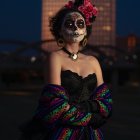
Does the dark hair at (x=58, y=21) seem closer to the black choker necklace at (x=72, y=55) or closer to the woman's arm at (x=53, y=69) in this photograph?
the black choker necklace at (x=72, y=55)

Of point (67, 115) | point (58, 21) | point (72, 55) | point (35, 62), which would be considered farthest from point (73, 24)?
point (35, 62)

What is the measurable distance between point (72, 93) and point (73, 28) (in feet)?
1.77

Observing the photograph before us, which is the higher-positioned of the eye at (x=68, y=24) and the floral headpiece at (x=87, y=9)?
the floral headpiece at (x=87, y=9)

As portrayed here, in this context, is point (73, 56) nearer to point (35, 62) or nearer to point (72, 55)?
point (72, 55)

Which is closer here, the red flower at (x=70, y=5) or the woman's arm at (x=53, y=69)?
the woman's arm at (x=53, y=69)

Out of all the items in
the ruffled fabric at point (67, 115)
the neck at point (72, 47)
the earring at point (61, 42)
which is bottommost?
the ruffled fabric at point (67, 115)

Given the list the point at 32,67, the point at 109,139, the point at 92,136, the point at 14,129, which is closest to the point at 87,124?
the point at 92,136

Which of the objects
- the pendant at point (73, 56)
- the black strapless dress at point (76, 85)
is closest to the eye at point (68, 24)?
the pendant at point (73, 56)

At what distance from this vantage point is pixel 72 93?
3.50 meters

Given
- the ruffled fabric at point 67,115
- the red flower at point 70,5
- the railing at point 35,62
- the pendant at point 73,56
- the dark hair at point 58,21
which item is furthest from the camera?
the railing at point 35,62

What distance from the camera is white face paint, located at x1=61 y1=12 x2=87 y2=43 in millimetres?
3666

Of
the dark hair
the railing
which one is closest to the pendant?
the dark hair

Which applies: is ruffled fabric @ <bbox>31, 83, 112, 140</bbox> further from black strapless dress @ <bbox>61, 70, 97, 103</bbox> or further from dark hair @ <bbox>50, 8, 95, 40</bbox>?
dark hair @ <bbox>50, 8, 95, 40</bbox>

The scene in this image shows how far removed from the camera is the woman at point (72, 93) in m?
3.41
